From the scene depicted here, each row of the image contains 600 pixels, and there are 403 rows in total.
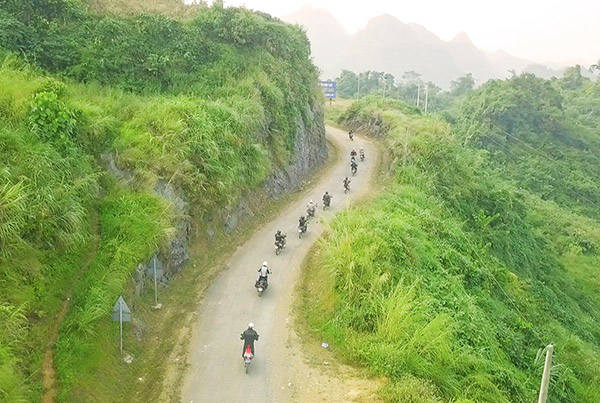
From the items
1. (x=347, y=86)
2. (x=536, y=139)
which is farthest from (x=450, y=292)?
(x=347, y=86)

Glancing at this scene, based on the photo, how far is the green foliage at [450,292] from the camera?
513 inches

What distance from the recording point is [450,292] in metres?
16.7

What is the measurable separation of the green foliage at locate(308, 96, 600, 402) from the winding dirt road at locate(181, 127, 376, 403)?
1.38 metres

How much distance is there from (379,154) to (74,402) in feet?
105

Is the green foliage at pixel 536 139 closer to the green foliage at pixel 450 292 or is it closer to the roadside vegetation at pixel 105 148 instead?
the green foliage at pixel 450 292

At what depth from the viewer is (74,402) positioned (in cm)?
1018

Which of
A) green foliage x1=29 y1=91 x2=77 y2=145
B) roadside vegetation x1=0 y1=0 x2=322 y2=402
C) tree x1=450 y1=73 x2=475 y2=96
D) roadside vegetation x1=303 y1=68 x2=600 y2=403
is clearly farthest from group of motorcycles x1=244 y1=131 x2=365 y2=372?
tree x1=450 y1=73 x2=475 y2=96

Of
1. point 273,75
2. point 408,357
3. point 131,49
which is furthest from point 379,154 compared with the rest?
point 408,357

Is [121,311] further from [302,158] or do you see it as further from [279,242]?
[302,158]

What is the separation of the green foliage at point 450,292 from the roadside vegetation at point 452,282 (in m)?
0.05

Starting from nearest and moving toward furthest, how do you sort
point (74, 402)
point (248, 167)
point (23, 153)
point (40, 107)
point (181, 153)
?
point (74, 402) → point (23, 153) → point (40, 107) → point (181, 153) → point (248, 167)

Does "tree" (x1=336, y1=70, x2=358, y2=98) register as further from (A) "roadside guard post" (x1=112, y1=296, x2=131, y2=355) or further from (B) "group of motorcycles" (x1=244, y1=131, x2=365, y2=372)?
(A) "roadside guard post" (x1=112, y1=296, x2=131, y2=355)

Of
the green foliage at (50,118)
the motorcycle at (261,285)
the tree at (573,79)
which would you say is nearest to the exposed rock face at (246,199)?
the green foliage at (50,118)

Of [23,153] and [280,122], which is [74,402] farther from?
[280,122]
